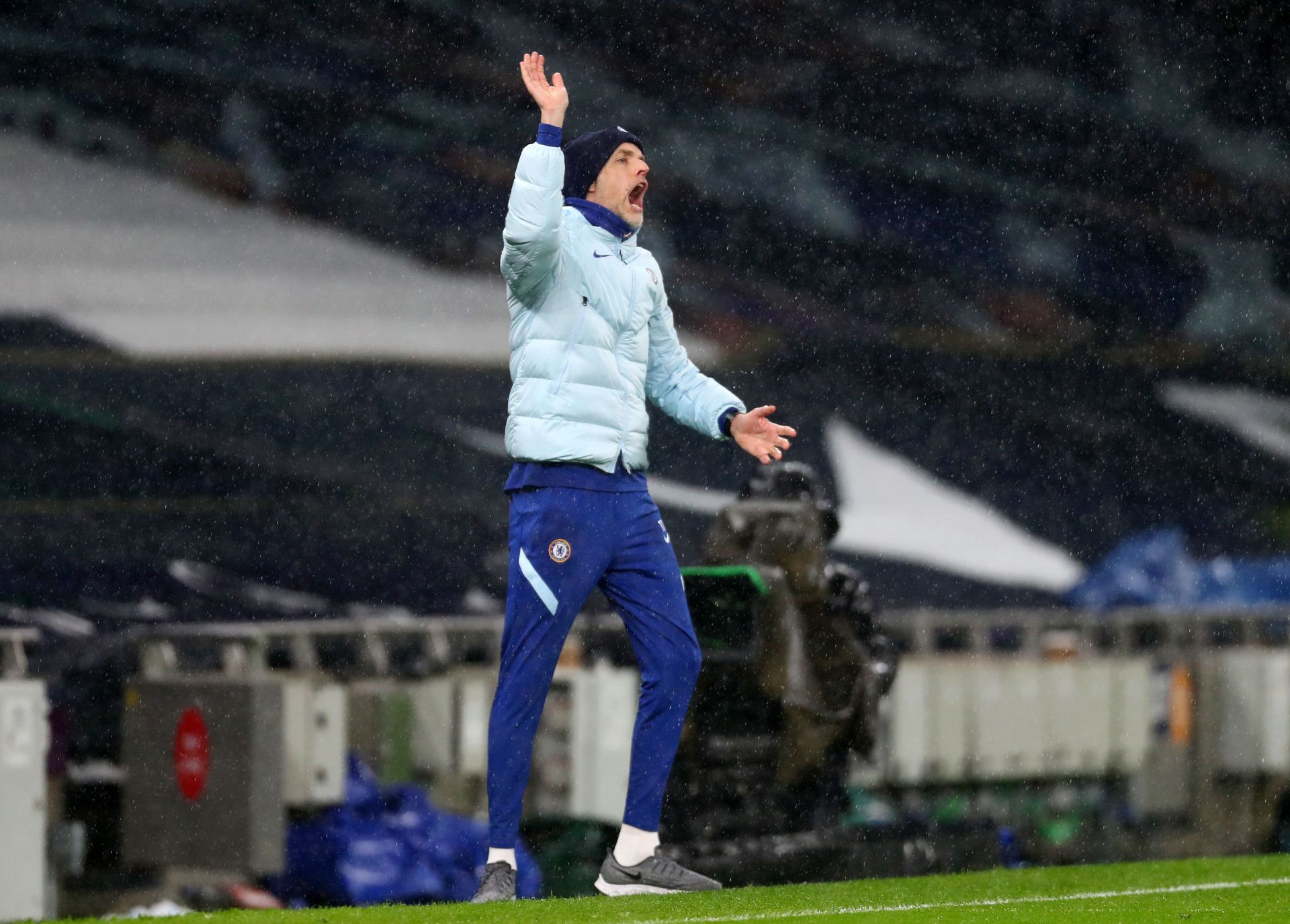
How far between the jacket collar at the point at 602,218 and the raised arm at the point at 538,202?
0.65 ft

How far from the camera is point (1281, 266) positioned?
13.4 meters

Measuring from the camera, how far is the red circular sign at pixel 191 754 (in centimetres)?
631

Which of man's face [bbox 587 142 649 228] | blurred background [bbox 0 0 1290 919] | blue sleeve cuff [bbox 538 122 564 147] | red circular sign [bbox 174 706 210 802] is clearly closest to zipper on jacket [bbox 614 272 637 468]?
man's face [bbox 587 142 649 228]

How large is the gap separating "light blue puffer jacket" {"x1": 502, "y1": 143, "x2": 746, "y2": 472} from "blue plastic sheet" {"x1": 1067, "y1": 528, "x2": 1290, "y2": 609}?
26.2 ft

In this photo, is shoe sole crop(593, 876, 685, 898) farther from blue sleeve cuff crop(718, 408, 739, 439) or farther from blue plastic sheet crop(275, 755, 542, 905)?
blue plastic sheet crop(275, 755, 542, 905)

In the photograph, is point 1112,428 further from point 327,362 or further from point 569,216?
point 569,216

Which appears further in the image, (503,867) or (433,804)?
(433,804)

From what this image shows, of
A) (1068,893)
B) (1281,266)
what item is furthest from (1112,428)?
(1068,893)

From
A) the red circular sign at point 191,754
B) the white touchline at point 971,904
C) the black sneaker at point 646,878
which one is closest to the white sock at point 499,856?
the black sneaker at point 646,878

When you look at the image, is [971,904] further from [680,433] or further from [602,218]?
[680,433]

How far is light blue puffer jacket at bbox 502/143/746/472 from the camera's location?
3.07 meters

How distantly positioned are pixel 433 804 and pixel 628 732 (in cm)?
105

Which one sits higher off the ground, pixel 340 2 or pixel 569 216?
pixel 340 2

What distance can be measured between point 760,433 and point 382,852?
4.14 metres
